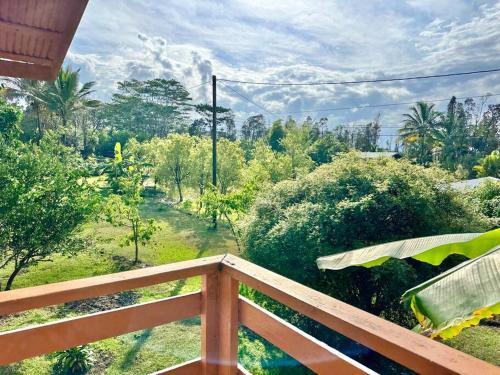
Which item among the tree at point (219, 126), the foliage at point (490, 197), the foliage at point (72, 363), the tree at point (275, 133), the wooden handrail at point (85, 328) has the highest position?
the tree at point (219, 126)

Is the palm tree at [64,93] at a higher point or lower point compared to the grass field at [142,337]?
higher

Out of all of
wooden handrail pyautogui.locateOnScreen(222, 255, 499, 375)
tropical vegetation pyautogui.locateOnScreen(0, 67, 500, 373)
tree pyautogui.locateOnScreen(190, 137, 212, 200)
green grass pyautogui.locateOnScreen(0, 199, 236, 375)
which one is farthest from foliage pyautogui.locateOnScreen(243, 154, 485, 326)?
tree pyautogui.locateOnScreen(190, 137, 212, 200)

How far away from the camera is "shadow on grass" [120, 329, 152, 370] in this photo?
4.04m

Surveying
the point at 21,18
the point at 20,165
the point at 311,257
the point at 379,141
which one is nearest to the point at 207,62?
the point at 379,141

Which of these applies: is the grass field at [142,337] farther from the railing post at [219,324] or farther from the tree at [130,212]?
the railing post at [219,324]

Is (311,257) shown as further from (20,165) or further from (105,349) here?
(20,165)

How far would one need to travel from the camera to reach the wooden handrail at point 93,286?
890mm

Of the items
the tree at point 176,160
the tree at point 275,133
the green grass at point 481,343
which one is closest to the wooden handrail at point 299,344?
the green grass at point 481,343

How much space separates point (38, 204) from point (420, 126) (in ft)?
85.1

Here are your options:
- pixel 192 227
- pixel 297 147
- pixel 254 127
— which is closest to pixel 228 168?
pixel 192 227

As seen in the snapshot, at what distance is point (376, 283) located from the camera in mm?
4238

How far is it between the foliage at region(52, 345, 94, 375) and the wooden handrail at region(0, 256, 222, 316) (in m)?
3.58

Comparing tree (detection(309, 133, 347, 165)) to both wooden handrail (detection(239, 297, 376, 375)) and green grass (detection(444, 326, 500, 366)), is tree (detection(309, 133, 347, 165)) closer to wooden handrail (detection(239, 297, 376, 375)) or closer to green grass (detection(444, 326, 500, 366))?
green grass (detection(444, 326, 500, 366))

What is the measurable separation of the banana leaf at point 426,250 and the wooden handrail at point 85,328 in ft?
1.65
